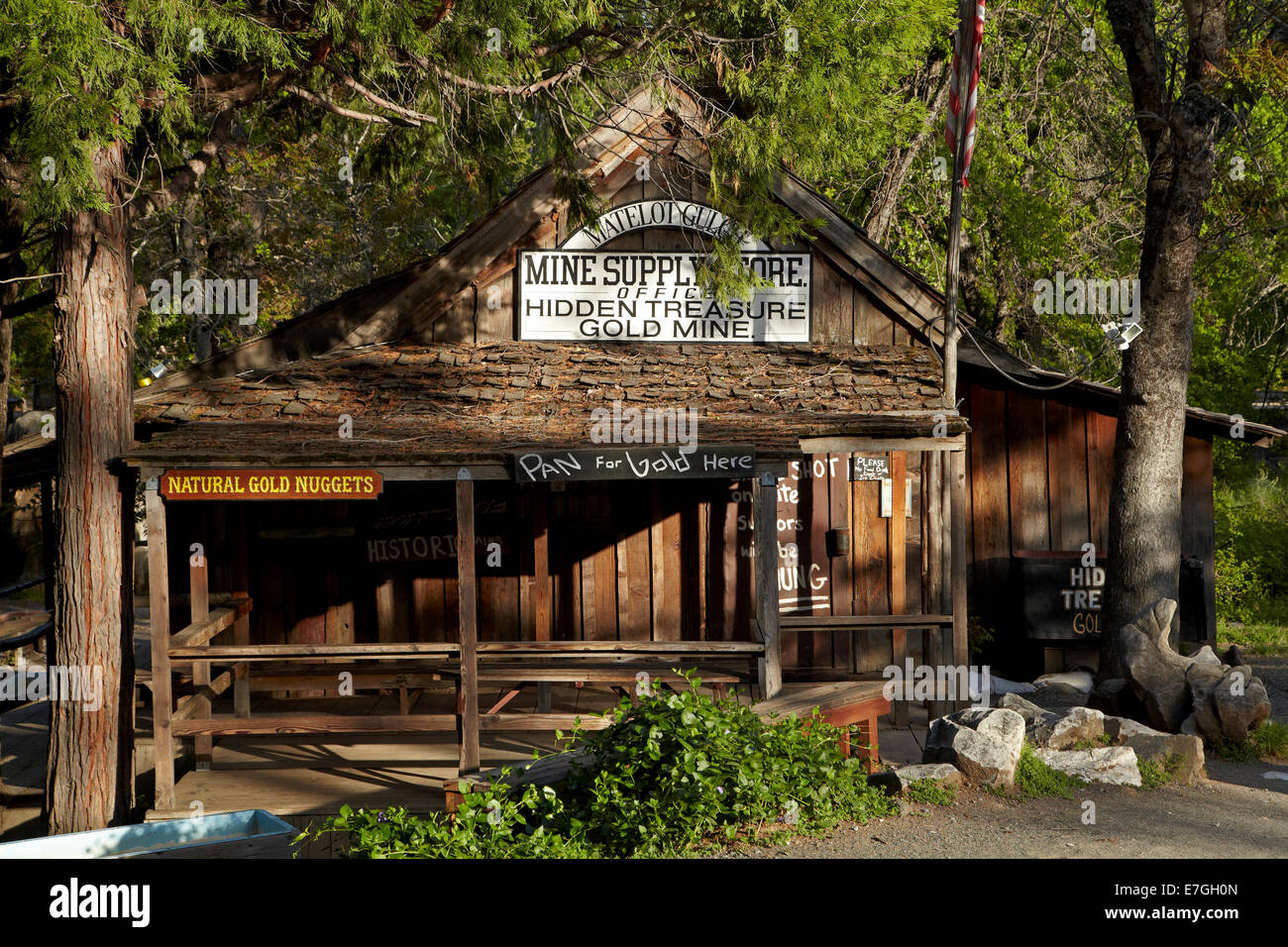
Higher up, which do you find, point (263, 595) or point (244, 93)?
point (244, 93)

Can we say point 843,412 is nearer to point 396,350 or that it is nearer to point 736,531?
point 736,531

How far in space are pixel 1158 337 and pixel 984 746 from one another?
570cm

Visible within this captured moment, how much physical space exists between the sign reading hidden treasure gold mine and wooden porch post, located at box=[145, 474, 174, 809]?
0.82 feet

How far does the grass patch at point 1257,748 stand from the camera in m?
9.88

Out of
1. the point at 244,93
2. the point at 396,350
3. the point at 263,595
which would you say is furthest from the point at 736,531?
the point at 244,93

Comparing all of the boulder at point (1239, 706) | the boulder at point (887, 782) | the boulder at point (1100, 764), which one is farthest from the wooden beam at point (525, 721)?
the boulder at point (1239, 706)

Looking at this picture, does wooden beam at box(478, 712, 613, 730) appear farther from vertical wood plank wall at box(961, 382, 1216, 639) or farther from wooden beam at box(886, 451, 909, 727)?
vertical wood plank wall at box(961, 382, 1216, 639)

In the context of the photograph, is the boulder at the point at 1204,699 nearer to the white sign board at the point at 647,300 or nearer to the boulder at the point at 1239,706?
the boulder at the point at 1239,706

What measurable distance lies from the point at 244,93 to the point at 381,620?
5.41 metres

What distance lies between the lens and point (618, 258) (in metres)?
11.9

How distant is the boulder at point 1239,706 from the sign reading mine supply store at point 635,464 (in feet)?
15.4

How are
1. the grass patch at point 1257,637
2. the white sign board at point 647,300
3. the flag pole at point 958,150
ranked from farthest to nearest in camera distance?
the grass patch at point 1257,637, the white sign board at point 647,300, the flag pole at point 958,150

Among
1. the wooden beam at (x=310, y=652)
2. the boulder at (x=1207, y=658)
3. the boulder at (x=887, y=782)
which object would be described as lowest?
the boulder at (x=887, y=782)

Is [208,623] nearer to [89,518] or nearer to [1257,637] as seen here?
[89,518]
